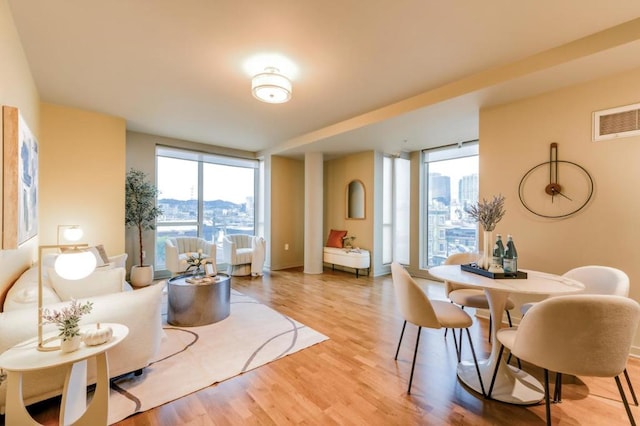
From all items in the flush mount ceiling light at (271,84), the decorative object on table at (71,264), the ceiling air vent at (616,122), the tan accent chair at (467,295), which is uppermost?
the flush mount ceiling light at (271,84)

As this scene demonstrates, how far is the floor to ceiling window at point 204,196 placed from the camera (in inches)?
212

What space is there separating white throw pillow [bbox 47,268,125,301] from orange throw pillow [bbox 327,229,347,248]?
13.9ft

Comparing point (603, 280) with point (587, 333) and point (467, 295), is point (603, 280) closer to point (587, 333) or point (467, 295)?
point (467, 295)

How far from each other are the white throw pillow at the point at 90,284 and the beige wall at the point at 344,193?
13.9 feet

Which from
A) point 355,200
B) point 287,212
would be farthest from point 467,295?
point 287,212

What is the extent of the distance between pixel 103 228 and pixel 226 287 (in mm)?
2301

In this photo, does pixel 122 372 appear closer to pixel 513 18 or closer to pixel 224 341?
pixel 224 341

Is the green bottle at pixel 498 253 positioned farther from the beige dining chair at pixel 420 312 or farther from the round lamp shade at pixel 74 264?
the round lamp shade at pixel 74 264

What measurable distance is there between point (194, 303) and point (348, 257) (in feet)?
10.4

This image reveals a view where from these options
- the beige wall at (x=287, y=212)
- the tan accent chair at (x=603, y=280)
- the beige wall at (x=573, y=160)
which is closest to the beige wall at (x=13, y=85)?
the beige wall at (x=287, y=212)

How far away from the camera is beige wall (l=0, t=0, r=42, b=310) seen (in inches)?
73.5

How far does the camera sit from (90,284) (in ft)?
7.05

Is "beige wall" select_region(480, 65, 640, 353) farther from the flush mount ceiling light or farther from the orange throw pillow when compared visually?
the orange throw pillow

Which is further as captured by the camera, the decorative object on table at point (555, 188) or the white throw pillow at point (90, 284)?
the decorative object on table at point (555, 188)
